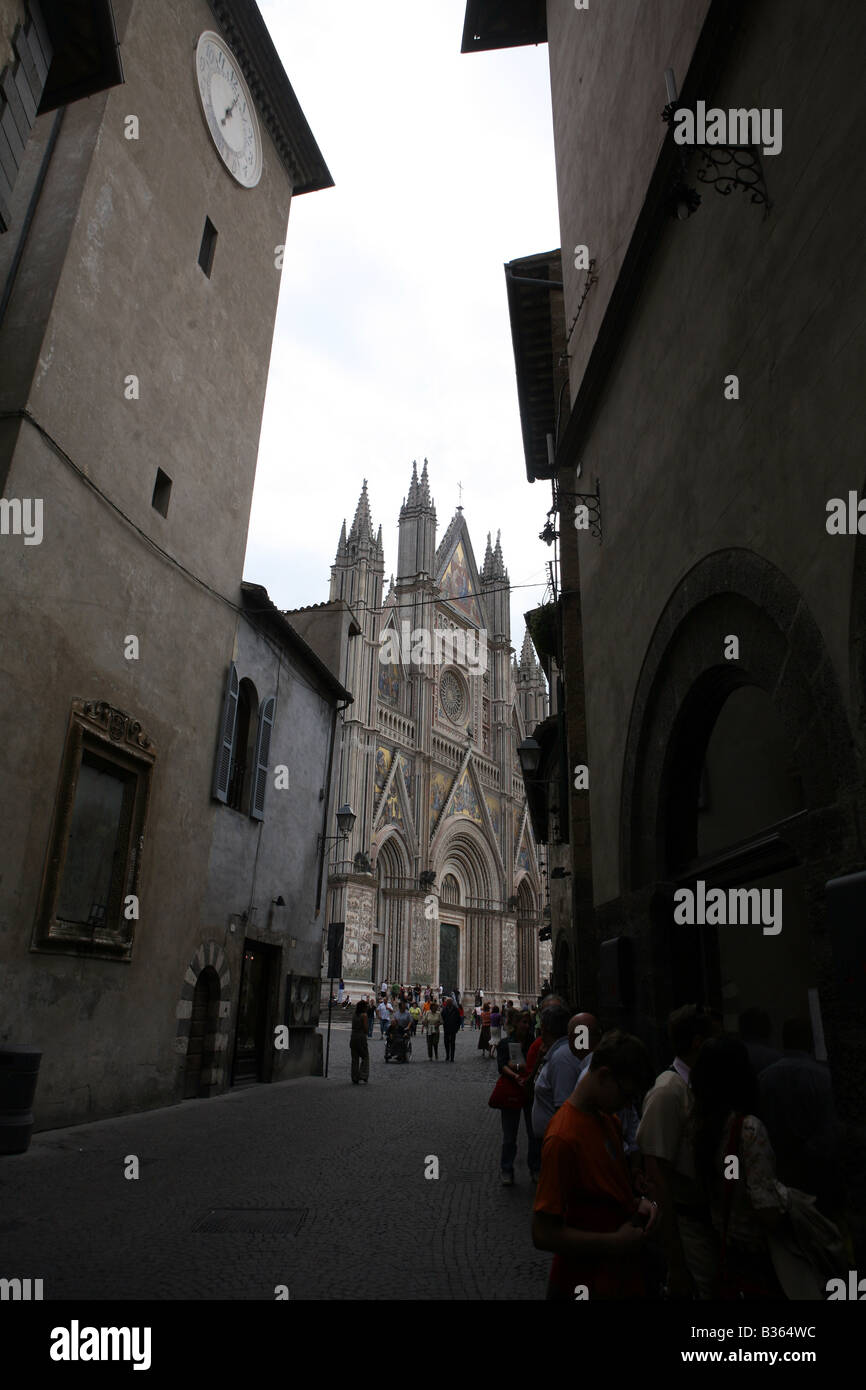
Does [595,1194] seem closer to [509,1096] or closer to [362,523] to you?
[509,1096]

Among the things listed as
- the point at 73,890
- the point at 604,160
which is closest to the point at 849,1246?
the point at 73,890

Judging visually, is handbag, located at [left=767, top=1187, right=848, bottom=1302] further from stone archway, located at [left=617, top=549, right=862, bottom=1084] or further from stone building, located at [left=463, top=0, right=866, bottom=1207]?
stone archway, located at [left=617, top=549, right=862, bottom=1084]

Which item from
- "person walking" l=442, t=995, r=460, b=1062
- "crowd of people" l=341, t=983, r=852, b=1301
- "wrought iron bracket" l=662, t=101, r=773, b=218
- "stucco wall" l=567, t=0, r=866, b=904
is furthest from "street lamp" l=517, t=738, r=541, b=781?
"person walking" l=442, t=995, r=460, b=1062

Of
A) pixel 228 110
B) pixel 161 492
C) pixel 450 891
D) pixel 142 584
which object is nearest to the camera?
pixel 142 584

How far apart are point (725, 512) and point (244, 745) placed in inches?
388

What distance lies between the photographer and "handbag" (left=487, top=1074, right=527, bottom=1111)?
22.6ft

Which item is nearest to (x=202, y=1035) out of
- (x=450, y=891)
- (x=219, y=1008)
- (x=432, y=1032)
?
(x=219, y=1008)

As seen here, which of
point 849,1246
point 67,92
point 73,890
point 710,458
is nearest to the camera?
point 849,1246

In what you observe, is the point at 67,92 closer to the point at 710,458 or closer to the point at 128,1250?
the point at 710,458

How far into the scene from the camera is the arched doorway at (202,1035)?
11.2 meters

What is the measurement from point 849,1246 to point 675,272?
5488 mm

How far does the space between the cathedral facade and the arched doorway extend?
2306cm

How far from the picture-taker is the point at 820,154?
3.74 metres

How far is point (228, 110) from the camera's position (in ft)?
44.2
